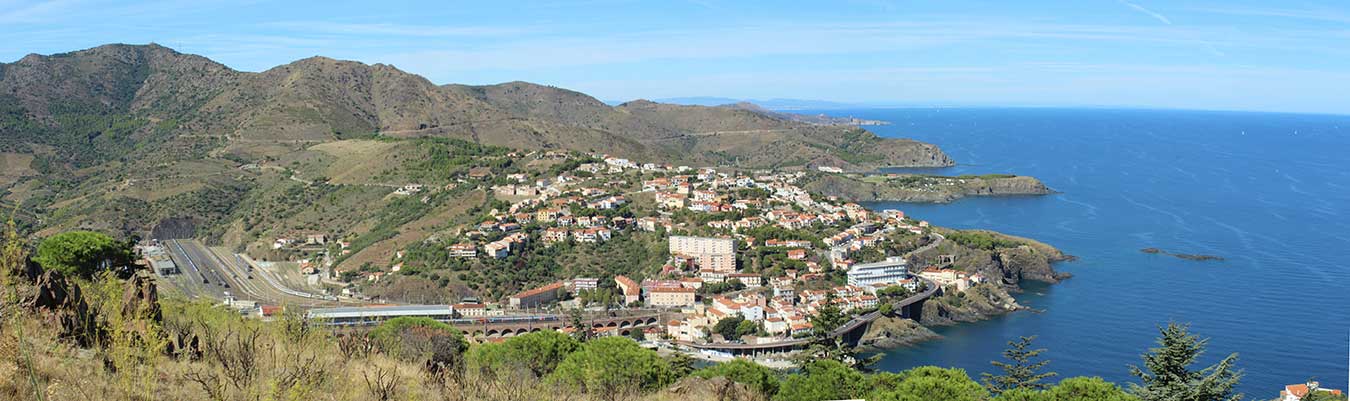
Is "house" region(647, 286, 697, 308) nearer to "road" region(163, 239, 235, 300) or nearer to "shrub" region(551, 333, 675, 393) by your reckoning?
"road" region(163, 239, 235, 300)

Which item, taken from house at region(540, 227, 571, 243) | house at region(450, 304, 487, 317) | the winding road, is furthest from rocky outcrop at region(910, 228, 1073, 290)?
house at region(450, 304, 487, 317)

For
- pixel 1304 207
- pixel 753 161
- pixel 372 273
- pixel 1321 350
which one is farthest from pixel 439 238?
pixel 753 161

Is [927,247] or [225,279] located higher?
[927,247]

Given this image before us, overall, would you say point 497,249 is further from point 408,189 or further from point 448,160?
point 448,160

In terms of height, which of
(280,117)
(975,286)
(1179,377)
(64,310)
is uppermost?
(280,117)

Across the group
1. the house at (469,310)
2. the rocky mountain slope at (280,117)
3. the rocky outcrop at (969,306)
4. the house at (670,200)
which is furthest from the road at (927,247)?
the rocky mountain slope at (280,117)

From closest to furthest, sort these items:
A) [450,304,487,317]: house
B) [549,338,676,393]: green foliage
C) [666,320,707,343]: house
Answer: [549,338,676,393]: green foliage → [666,320,707,343]: house → [450,304,487,317]: house

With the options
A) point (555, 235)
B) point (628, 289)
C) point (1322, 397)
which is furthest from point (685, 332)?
point (1322, 397)
